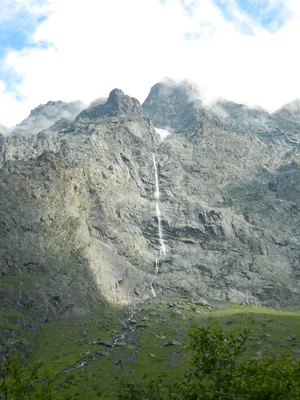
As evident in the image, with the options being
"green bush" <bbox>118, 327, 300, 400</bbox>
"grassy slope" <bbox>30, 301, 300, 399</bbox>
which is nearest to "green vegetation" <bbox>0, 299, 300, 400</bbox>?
"grassy slope" <bbox>30, 301, 300, 399</bbox>

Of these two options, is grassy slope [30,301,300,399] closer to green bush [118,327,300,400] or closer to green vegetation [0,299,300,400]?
green vegetation [0,299,300,400]

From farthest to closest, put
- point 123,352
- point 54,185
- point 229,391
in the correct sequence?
point 54,185
point 123,352
point 229,391

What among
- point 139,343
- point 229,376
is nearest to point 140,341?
point 139,343

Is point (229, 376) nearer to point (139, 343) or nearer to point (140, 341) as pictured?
point (139, 343)

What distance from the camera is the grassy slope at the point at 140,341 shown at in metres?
106

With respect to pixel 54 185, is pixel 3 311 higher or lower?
lower

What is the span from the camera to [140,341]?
13200 cm

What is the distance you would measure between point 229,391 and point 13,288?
13089 cm

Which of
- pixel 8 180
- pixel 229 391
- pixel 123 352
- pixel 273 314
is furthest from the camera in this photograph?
pixel 8 180

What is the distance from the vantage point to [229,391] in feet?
72.4

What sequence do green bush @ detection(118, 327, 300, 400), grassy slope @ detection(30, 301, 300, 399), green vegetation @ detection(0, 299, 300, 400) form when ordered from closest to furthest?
green bush @ detection(118, 327, 300, 400)
green vegetation @ detection(0, 299, 300, 400)
grassy slope @ detection(30, 301, 300, 399)

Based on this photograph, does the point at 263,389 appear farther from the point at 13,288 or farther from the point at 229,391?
the point at 13,288

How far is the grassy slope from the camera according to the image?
10633 centimetres

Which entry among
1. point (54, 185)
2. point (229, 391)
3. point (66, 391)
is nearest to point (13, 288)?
point (66, 391)
